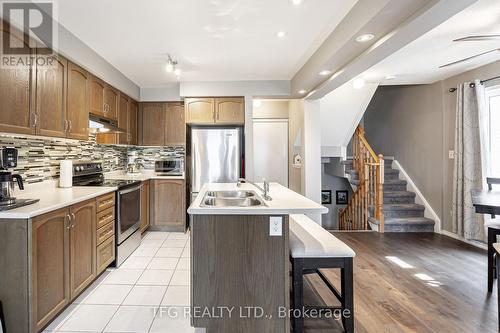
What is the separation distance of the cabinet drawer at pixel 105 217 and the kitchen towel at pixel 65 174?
566 millimetres

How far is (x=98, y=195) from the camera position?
2434mm

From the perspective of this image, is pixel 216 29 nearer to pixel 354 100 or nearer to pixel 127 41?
pixel 127 41

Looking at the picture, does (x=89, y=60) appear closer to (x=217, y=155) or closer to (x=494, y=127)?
(x=217, y=155)

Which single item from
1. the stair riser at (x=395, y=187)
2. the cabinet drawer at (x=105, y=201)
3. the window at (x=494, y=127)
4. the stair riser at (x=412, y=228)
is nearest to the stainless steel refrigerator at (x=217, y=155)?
the cabinet drawer at (x=105, y=201)

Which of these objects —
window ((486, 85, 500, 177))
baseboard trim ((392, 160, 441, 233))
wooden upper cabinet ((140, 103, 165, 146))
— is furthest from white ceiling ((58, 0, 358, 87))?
baseboard trim ((392, 160, 441, 233))

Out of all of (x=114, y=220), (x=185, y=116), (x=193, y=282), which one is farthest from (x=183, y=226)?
(x=193, y=282)

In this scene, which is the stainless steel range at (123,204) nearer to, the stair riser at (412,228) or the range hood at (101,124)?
the range hood at (101,124)

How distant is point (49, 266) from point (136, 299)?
0.75m

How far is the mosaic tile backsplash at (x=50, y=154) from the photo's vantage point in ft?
7.51

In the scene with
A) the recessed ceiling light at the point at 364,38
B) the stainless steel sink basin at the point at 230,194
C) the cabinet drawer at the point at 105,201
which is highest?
the recessed ceiling light at the point at 364,38

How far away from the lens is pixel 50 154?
2.69 meters

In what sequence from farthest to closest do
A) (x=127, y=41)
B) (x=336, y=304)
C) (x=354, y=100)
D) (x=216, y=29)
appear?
(x=354, y=100)
(x=127, y=41)
(x=216, y=29)
(x=336, y=304)

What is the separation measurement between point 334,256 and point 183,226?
9.83ft

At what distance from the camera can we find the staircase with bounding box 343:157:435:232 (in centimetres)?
418
